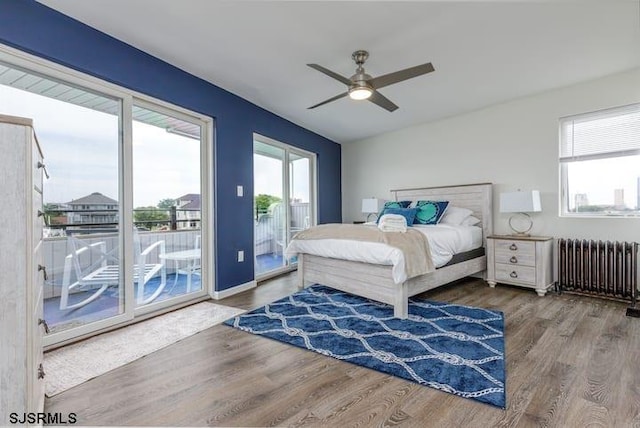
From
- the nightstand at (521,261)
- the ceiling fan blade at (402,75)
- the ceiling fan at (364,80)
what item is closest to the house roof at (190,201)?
the ceiling fan at (364,80)

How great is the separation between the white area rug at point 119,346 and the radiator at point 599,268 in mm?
3726

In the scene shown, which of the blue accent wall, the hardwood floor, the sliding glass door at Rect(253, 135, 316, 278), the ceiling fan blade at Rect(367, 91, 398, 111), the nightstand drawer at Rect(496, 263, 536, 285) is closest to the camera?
the hardwood floor

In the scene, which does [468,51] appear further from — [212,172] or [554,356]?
[212,172]

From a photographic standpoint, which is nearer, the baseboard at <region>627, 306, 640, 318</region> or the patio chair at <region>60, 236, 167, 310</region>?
the patio chair at <region>60, 236, 167, 310</region>

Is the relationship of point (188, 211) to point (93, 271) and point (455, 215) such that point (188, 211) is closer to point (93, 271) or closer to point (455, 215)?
point (93, 271)

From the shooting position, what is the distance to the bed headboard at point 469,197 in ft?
13.8

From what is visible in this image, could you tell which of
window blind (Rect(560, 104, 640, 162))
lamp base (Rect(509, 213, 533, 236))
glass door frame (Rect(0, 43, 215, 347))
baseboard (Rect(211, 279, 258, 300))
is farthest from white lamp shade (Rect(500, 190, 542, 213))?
glass door frame (Rect(0, 43, 215, 347))

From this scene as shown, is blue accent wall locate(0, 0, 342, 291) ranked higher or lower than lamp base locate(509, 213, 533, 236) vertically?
higher

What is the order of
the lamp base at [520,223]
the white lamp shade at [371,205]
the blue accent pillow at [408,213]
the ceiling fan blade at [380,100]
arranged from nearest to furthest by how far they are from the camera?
the ceiling fan blade at [380,100] → the lamp base at [520,223] → the blue accent pillow at [408,213] → the white lamp shade at [371,205]

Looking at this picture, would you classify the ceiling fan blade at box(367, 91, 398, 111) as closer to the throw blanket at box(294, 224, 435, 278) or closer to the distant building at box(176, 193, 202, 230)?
the throw blanket at box(294, 224, 435, 278)

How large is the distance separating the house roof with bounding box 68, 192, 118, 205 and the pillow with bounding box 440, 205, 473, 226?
13.0ft

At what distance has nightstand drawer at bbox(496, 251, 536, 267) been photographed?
3.54 m

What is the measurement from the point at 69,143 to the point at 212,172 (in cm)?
132

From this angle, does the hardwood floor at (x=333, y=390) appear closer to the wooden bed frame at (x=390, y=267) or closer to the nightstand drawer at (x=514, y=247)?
the wooden bed frame at (x=390, y=267)
